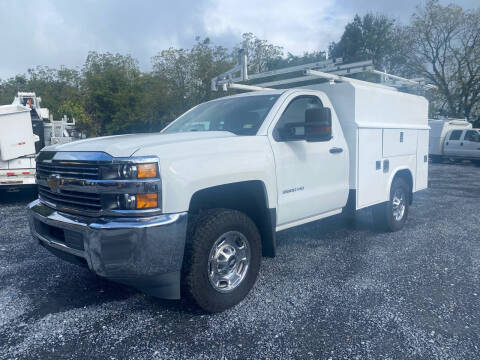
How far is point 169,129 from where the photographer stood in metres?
4.71

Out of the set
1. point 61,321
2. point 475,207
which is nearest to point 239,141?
point 61,321

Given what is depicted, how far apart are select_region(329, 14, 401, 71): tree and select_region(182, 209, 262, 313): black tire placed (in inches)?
1468

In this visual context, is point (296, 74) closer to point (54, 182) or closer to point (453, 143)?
point (54, 182)

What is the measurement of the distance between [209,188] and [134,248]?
78 cm

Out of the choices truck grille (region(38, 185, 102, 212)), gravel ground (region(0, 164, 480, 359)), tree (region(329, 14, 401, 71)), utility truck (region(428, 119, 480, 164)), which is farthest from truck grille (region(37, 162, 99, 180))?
tree (region(329, 14, 401, 71))

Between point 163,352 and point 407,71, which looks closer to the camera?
point 163,352

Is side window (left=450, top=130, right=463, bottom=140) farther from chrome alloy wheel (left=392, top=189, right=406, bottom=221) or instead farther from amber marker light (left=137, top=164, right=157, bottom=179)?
amber marker light (left=137, top=164, right=157, bottom=179)

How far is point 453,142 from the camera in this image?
19.2 metres

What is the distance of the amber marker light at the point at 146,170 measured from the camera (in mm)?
2711

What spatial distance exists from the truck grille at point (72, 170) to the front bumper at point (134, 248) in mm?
323

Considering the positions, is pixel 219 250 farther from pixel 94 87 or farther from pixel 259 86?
pixel 94 87

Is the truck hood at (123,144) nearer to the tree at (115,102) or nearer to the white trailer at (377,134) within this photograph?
the white trailer at (377,134)

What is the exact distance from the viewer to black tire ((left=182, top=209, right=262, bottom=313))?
9.87 ft

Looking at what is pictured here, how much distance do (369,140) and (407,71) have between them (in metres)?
30.9
